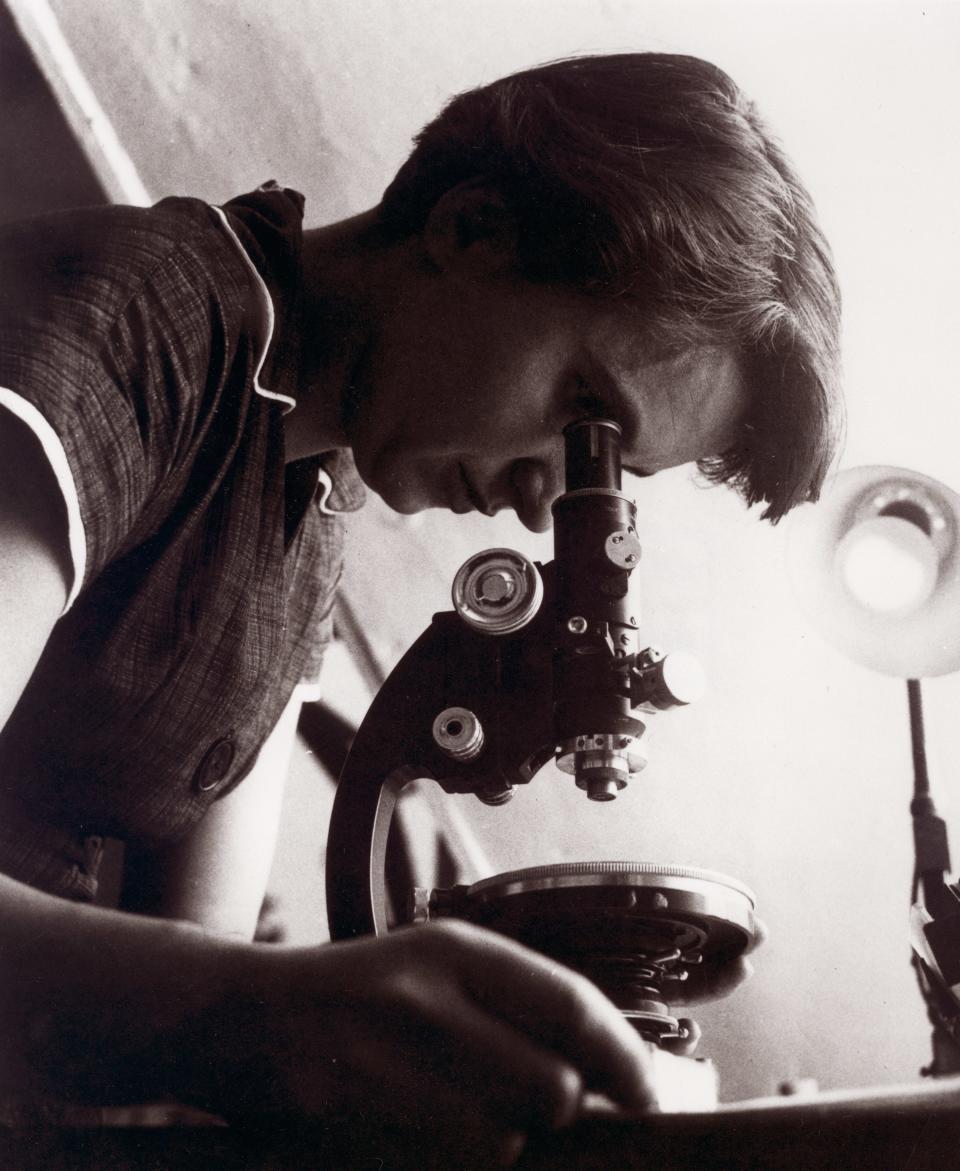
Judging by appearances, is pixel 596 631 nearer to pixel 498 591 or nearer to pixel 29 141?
pixel 498 591

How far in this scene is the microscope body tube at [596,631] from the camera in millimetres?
837

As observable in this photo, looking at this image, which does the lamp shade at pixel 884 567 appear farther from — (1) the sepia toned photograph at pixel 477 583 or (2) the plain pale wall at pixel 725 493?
(2) the plain pale wall at pixel 725 493

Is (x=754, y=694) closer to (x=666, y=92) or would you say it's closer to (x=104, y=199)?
(x=666, y=92)

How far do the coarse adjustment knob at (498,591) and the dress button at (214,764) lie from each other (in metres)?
0.36

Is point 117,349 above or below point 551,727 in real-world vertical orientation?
above

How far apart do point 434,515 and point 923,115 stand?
3.16ft

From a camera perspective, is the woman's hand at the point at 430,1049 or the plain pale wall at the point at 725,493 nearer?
the woman's hand at the point at 430,1049

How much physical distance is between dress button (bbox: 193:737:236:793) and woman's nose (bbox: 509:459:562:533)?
394 mm

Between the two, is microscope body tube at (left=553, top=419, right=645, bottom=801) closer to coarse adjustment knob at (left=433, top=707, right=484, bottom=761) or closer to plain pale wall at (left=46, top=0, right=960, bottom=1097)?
coarse adjustment knob at (left=433, top=707, right=484, bottom=761)

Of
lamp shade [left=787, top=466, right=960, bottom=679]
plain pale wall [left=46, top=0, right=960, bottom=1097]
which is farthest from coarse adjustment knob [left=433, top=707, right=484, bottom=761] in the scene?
plain pale wall [left=46, top=0, right=960, bottom=1097]

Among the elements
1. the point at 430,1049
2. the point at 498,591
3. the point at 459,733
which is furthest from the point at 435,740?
the point at 430,1049

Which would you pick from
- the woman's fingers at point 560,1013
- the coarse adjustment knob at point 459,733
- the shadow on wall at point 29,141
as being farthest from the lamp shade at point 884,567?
the shadow on wall at point 29,141

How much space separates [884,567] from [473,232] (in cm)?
67

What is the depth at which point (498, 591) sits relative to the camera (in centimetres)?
88
